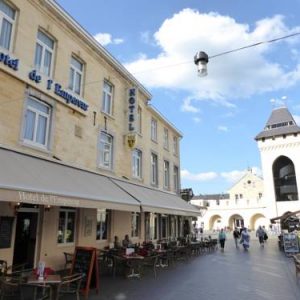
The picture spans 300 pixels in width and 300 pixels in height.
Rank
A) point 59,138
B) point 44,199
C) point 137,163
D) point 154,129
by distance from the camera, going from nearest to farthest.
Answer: point 44,199 → point 59,138 → point 137,163 → point 154,129

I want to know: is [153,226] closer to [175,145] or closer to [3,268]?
[175,145]

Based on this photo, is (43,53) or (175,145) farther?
(175,145)

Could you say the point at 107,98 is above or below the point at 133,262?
above

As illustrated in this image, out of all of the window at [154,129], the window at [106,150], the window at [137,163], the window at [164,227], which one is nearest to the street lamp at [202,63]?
the window at [106,150]

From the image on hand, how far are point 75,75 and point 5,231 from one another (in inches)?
276

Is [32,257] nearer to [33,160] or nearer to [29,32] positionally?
[33,160]

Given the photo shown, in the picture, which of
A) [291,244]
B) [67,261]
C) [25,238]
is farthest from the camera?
[291,244]

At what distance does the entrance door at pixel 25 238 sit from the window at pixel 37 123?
2.46 m

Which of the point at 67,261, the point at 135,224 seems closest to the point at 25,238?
the point at 67,261

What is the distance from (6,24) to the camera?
33.4ft

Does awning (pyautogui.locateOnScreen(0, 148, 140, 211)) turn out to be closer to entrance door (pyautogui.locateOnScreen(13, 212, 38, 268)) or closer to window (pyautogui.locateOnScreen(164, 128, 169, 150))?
entrance door (pyautogui.locateOnScreen(13, 212, 38, 268))

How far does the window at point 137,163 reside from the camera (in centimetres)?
1861

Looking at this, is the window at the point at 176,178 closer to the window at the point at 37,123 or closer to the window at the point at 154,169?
the window at the point at 154,169

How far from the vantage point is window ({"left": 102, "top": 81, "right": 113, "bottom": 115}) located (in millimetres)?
15689
